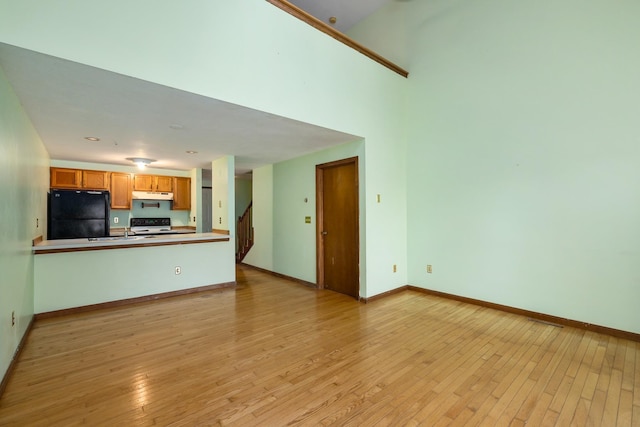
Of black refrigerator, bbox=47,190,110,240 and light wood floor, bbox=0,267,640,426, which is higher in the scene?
black refrigerator, bbox=47,190,110,240

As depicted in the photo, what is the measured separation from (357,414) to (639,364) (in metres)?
2.49

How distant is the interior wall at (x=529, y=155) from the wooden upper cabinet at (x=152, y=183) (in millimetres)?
5342

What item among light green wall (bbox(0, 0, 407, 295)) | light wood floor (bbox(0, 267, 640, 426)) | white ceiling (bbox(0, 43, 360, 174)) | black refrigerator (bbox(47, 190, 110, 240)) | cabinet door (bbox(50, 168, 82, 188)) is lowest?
light wood floor (bbox(0, 267, 640, 426))

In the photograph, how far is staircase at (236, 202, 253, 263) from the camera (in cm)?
658

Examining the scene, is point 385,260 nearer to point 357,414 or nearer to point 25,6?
point 357,414

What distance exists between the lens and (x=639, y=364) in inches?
90.0

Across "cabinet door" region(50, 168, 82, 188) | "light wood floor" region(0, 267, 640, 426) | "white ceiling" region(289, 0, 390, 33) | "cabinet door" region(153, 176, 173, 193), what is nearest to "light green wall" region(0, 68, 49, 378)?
"light wood floor" region(0, 267, 640, 426)

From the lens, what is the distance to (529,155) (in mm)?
3285

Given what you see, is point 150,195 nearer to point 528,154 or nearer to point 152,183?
point 152,183

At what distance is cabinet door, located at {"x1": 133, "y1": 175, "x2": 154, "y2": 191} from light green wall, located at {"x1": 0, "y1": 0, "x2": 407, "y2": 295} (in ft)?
15.4

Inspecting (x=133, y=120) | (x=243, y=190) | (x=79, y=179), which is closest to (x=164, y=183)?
(x=79, y=179)

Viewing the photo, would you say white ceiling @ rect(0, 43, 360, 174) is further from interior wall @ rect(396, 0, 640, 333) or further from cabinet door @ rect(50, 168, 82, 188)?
interior wall @ rect(396, 0, 640, 333)

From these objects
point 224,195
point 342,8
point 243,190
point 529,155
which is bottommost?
point 224,195

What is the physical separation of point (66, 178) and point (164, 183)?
166 centimetres
